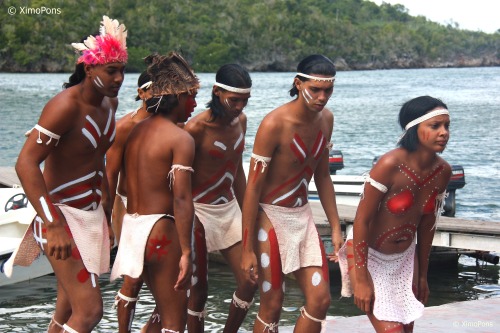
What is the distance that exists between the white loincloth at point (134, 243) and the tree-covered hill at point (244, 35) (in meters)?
88.9

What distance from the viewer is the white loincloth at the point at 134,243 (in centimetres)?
676

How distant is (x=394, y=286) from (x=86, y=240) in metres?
1.95

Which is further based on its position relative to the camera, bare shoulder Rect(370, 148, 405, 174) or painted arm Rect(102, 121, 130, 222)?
painted arm Rect(102, 121, 130, 222)

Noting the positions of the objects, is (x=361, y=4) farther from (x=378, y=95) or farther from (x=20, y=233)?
(x=20, y=233)

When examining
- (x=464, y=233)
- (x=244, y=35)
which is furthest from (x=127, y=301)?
(x=244, y=35)

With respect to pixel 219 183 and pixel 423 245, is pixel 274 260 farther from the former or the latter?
pixel 423 245

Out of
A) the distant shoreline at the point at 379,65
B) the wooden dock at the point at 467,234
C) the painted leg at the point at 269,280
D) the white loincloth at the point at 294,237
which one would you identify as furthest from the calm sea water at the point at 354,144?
the distant shoreline at the point at 379,65

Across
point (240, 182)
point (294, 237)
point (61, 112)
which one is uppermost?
point (61, 112)

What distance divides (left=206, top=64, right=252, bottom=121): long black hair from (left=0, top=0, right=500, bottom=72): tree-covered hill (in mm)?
88111

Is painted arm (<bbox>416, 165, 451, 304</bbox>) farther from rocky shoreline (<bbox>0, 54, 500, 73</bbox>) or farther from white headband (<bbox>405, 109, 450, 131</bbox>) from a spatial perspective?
rocky shoreline (<bbox>0, 54, 500, 73</bbox>)

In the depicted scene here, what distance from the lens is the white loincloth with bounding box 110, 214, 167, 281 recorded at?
22.2ft

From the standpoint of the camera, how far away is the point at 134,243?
6852 millimetres

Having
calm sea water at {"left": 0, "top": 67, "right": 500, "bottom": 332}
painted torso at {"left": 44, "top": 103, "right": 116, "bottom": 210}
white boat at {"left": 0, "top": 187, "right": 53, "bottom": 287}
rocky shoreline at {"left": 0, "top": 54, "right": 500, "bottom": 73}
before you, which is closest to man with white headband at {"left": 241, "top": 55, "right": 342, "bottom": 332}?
painted torso at {"left": 44, "top": 103, "right": 116, "bottom": 210}

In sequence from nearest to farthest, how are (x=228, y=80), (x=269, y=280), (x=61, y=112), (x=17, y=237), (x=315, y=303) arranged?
1. (x=61, y=112)
2. (x=315, y=303)
3. (x=269, y=280)
4. (x=228, y=80)
5. (x=17, y=237)
